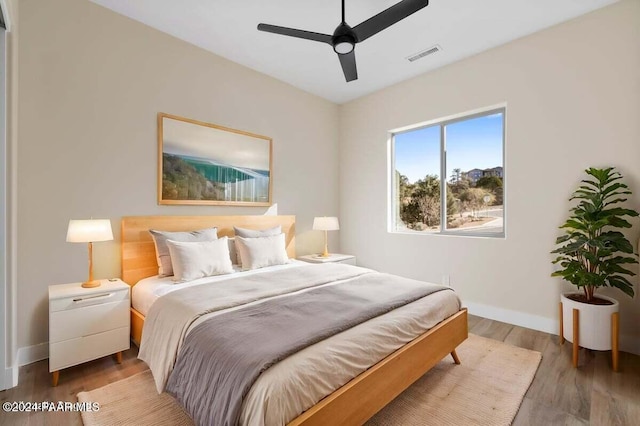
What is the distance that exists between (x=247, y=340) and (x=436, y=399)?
1354 millimetres

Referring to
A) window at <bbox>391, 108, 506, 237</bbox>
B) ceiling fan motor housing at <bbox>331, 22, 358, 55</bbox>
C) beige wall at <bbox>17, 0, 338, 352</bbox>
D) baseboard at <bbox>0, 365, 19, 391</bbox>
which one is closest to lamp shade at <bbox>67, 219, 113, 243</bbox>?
beige wall at <bbox>17, 0, 338, 352</bbox>

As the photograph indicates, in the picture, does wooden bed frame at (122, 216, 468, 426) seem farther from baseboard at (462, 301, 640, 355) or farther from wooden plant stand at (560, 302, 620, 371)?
baseboard at (462, 301, 640, 355)

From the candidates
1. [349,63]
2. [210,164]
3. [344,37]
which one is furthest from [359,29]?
[210,164]

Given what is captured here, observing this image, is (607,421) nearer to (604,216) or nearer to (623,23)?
(604,216)

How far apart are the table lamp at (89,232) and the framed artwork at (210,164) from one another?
0.71 metres

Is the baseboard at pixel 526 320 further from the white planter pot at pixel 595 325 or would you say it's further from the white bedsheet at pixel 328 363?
the white bedsheet at pixel 328 363

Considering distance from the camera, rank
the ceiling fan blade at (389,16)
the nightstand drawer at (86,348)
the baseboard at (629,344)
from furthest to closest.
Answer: the baseboard at (629,344) < the nightstand drawer at (86,348) < the ceiling fan blade at (389,16)

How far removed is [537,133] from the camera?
301 cm

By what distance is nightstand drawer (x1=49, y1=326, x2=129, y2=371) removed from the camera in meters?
2.09

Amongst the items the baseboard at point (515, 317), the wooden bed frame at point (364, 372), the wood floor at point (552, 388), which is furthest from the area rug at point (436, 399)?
the baseboard at point (515, 317)

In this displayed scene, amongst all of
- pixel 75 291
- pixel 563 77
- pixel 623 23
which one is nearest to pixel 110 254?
pixel 75 291

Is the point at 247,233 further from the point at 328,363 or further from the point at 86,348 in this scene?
the point at 328,363

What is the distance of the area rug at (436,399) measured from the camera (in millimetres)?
1747

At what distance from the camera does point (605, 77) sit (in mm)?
2654
